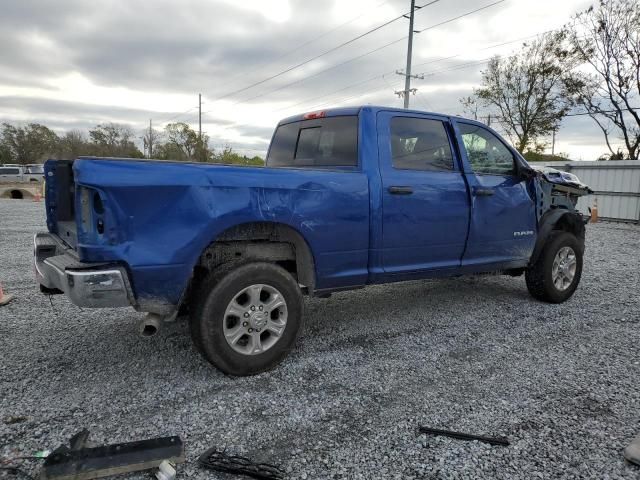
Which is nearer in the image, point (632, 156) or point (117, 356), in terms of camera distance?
point (117, 356)

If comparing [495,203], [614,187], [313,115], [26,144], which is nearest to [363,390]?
Answer: [495,203]

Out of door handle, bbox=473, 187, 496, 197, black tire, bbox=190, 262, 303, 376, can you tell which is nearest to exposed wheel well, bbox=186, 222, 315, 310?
black tire, bbox=190, 262, 303, 376

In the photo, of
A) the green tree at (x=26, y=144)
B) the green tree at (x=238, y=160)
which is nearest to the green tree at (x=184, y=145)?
the green tree at (x=238, y=160)

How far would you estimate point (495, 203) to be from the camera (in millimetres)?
4547

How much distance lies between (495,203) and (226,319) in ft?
9.45

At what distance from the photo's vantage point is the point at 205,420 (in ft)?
8.94

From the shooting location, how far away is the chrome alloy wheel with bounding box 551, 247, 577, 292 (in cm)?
521

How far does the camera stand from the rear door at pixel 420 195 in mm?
3834

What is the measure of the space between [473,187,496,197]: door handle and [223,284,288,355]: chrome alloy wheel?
219 cm

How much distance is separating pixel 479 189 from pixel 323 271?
182 cm

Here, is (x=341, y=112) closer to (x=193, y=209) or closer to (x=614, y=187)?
(x=193, y=209)

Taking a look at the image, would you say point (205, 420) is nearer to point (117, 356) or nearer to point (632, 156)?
point (117, 356)

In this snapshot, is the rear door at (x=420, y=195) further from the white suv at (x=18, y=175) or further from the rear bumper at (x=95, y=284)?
the white suv at (x=18, y=175)

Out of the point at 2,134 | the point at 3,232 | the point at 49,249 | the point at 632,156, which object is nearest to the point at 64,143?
the point at 2,134
